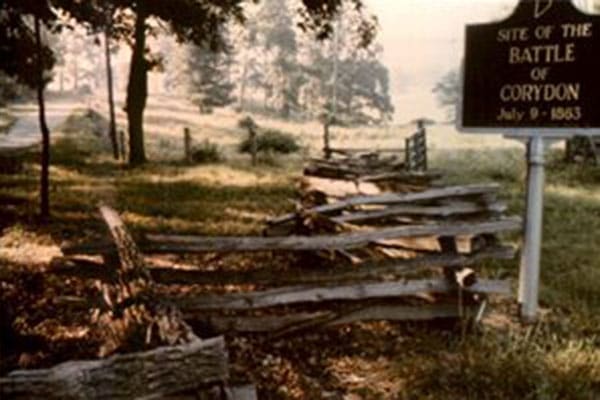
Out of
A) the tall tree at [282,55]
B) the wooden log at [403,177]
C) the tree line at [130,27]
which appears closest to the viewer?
the wooden log at [403,177]

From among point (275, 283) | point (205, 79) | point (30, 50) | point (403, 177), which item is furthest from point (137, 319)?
point (205, 79)

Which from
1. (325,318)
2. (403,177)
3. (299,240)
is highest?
(403,177)

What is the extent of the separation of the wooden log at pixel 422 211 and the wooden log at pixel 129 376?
5.34 meters

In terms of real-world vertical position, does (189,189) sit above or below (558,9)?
below

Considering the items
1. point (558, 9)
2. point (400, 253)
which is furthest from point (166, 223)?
point (558, 9)

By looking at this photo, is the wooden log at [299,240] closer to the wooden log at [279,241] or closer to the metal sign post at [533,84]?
the wooden log at [279,241]

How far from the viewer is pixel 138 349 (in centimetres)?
416

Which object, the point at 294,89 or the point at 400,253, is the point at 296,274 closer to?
the point at 400,253

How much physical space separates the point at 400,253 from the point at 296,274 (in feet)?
8.96

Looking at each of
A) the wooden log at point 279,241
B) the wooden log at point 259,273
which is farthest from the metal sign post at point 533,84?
the wooden log at point 259,273

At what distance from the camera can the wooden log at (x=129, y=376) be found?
11.1 feet

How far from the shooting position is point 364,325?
26.8ft

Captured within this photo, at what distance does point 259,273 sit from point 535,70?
3.36 m

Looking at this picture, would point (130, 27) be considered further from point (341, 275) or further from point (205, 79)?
point (205, 79)
